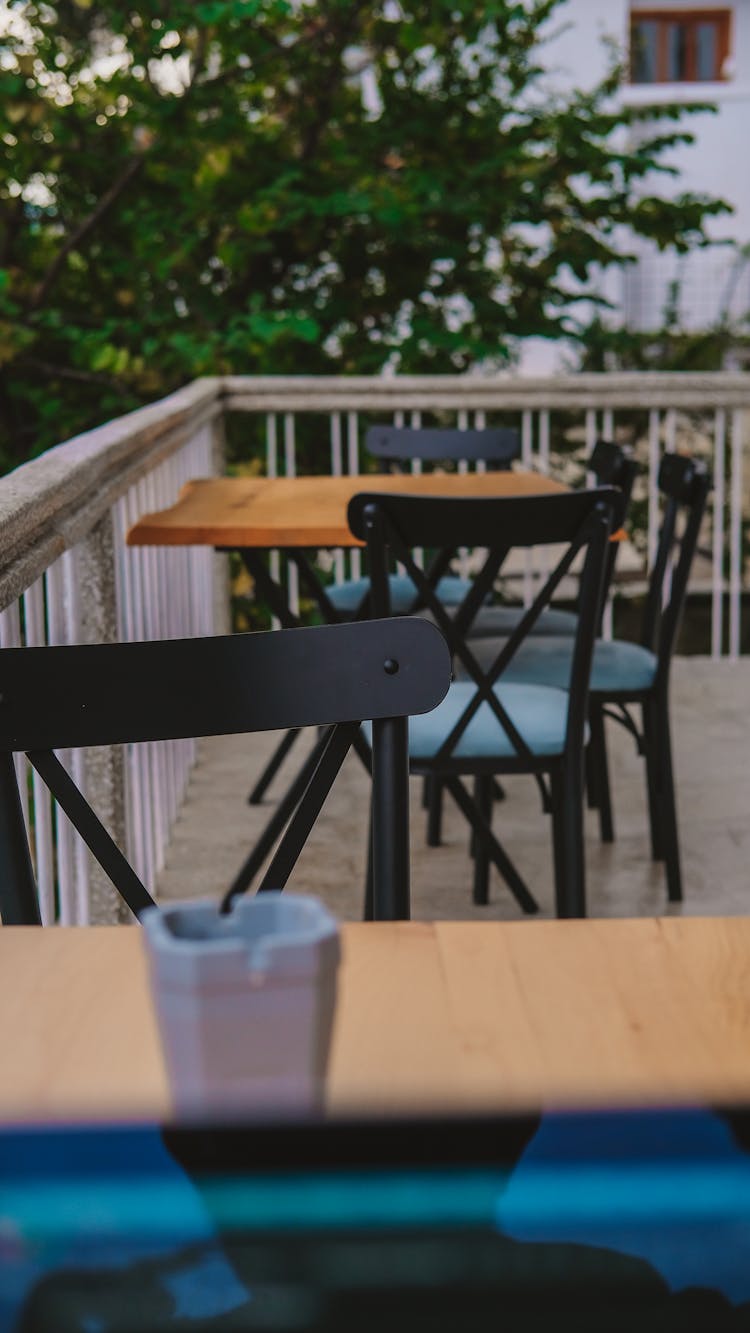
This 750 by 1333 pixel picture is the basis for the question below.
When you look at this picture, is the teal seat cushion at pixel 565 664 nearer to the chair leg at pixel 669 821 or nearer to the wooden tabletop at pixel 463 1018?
the chair leg at pixel 669 821

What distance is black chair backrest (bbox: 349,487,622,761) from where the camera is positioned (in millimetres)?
2254

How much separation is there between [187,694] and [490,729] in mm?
1242

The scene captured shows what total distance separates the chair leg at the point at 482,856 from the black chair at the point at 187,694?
5.39 feet

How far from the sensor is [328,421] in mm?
6047

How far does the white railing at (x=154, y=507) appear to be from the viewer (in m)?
2.14

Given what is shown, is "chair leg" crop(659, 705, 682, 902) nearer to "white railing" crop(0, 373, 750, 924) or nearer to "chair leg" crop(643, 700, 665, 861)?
"chair leg" crop(643, 700, 665, 861)

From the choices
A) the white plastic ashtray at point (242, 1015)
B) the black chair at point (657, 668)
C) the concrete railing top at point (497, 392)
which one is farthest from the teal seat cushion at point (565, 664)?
the white plastic ashtray at point (242, 1015)

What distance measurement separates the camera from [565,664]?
302 centimetres

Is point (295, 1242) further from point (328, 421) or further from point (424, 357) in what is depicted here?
point (424, 357)

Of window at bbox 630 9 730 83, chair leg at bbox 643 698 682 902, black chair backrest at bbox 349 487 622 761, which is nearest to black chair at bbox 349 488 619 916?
black chair backrest at bbox 349 487 622 761

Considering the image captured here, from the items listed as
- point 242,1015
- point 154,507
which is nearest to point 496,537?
point 154,507

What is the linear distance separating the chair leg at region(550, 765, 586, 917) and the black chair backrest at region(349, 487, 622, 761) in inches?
2.7

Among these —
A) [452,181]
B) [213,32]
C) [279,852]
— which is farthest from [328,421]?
[279,852]

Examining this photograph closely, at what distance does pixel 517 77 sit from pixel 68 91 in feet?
6.13
